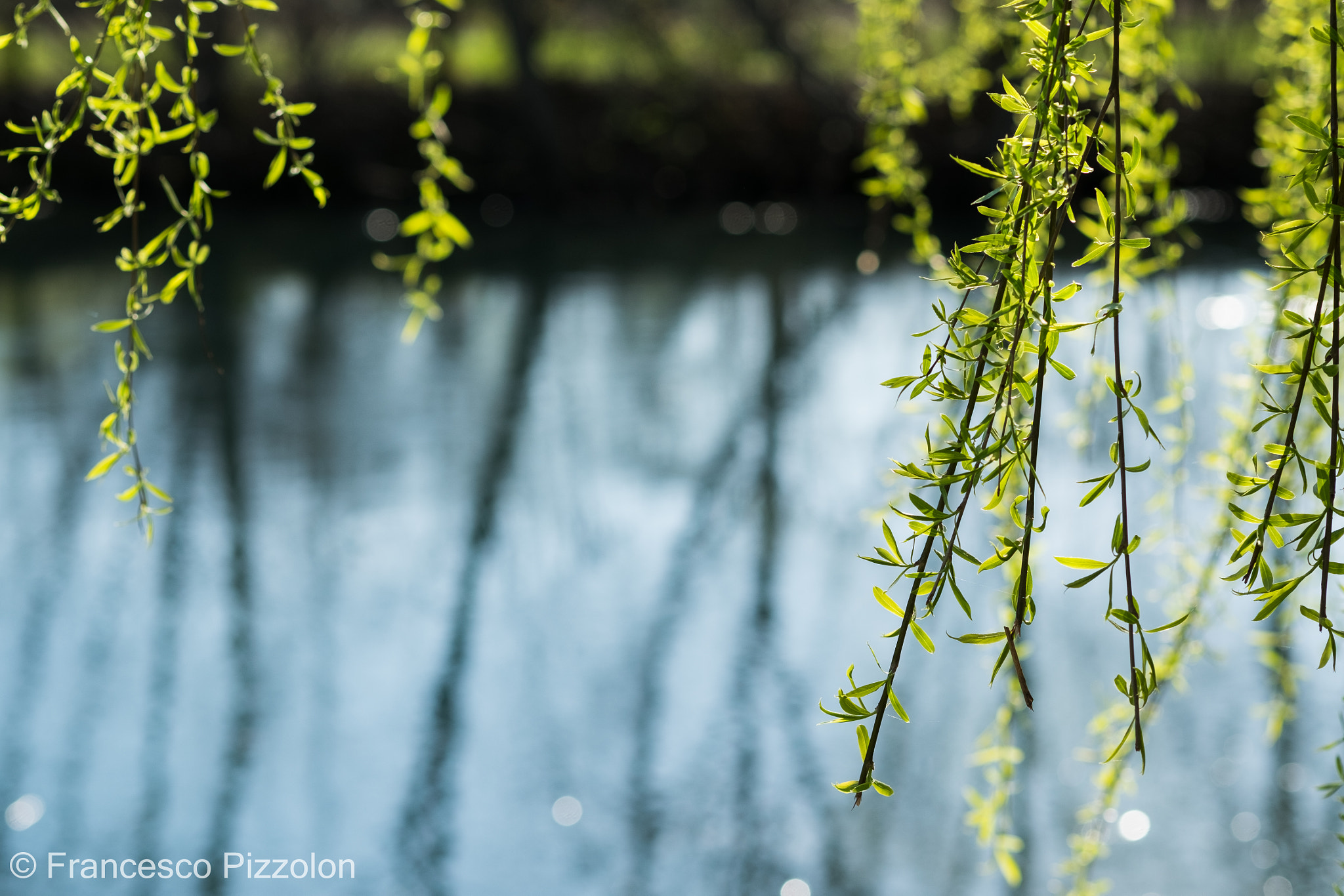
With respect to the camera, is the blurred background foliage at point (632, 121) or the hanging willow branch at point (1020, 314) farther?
the blurred background foliage at point (632, 121)

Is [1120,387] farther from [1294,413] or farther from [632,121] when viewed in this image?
[632,121]

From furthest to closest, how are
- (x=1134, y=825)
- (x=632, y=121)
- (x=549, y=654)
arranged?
(x=632, y=121), (x=549, y=654), (x=1134, y=825)

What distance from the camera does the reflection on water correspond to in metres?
1.61

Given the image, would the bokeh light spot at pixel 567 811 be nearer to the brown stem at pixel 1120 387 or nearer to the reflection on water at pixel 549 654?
→ the reflection on water at pixel 549 654

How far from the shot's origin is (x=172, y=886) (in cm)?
151

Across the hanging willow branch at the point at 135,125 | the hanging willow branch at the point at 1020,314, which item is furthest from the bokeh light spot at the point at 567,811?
the hanging willow branch at the point at 1020,314

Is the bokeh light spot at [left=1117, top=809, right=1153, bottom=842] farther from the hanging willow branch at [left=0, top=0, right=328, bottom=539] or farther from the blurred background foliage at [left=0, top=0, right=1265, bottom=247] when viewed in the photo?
the blurred background foliage at [left=0, top=0, right=1265, bottom=247]

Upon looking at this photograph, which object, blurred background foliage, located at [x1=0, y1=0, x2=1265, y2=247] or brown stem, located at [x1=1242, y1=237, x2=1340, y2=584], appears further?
blurred background foliage, located at [x1=0, y1=0, x2=1265, y2=247]

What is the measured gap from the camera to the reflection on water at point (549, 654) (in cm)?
161

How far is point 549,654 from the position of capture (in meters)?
2.11

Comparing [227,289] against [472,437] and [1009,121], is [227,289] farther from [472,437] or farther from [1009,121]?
[1009,121]

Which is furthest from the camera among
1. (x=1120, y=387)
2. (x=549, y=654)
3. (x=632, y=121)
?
(x=632, y=121)

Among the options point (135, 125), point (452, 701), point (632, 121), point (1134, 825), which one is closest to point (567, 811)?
point (452, 701)

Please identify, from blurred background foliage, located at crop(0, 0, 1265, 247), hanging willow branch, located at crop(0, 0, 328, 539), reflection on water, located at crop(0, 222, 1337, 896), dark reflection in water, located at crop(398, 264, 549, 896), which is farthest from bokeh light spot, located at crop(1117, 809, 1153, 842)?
blurred background foliage, located at crop(0, 0, 1265, 247)
